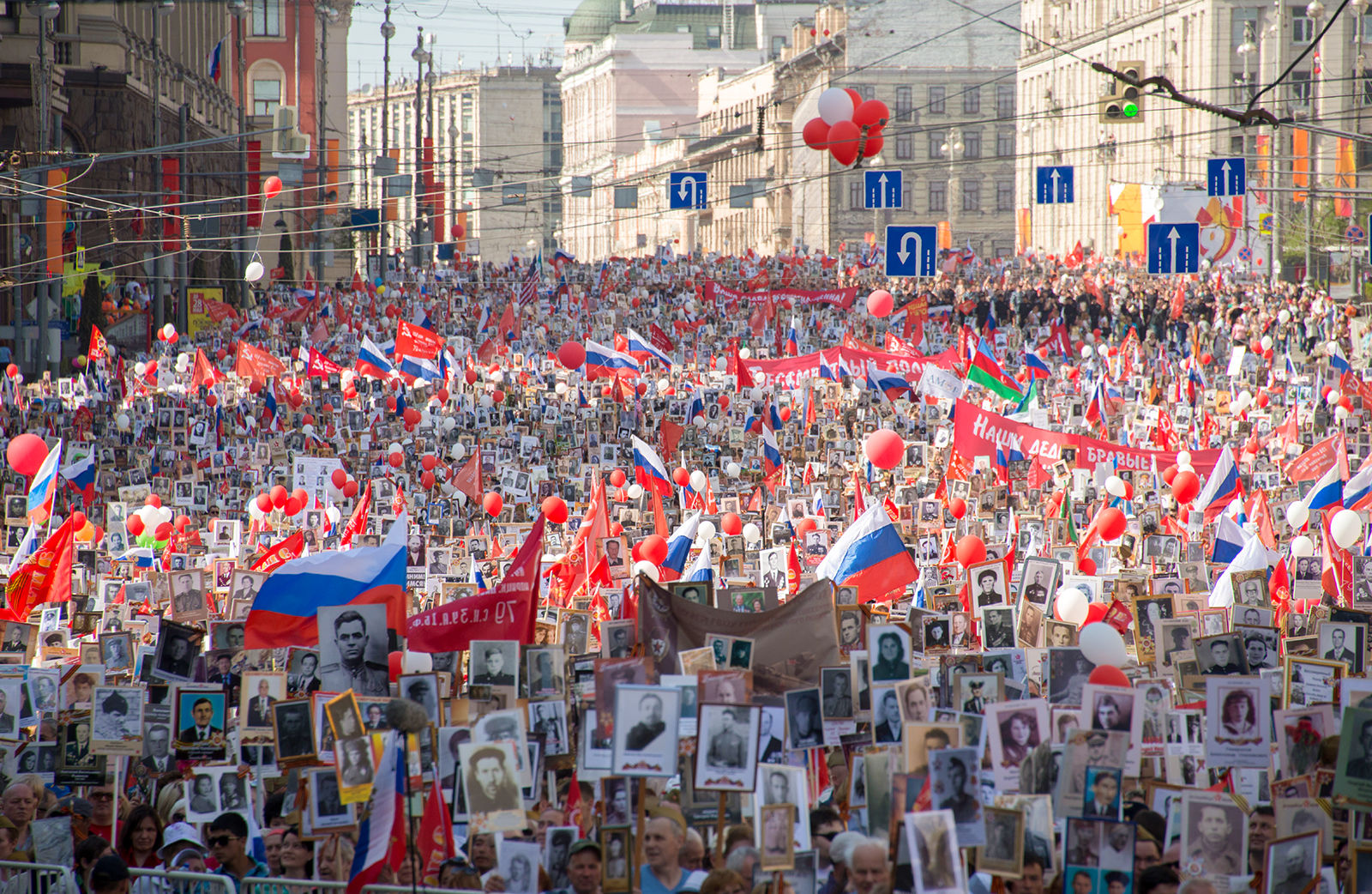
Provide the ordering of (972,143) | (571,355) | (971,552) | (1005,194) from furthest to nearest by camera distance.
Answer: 1. (1005,194)
2. (972,143)
3. (571,355)
4. (971,552)

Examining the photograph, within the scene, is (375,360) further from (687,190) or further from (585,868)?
(585,868)

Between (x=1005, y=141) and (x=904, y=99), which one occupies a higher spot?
(x=904, y=99)

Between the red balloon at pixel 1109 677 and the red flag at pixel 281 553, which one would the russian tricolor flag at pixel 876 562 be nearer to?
the red balloon at pixel 1109 677

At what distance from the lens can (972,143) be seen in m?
85.1

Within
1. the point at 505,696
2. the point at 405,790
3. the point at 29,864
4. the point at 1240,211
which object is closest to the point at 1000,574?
the point at 505,696

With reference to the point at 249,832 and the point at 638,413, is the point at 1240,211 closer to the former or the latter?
the point at 638,413

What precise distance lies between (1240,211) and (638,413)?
26291 mm

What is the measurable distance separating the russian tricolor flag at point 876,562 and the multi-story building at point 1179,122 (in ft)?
94.5

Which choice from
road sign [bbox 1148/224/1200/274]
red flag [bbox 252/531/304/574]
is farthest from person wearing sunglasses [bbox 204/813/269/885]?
road sign [bbox 1148/224/1200/274]

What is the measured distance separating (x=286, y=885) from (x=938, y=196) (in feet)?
273

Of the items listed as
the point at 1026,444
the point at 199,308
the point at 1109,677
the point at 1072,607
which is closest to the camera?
the point at 1109,677

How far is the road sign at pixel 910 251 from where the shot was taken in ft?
72.5

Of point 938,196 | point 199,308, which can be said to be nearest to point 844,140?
point 199,308

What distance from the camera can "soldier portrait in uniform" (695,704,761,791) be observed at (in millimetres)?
6699
